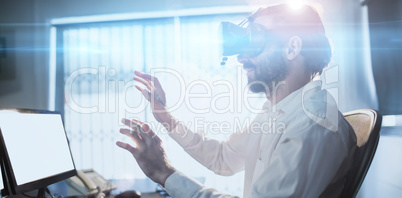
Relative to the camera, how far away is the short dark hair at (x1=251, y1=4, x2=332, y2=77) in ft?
4.09

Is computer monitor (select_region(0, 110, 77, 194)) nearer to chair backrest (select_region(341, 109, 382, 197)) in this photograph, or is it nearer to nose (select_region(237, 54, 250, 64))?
nose (select_region(237, 54, 250, 64))

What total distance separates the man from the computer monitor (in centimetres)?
34

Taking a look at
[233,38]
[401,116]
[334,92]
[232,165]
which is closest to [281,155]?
Result: [233,38]

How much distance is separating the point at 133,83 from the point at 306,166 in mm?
2357

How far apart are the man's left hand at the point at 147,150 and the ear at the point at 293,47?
63 cm

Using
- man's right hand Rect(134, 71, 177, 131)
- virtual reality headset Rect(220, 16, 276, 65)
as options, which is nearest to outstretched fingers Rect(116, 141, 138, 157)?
man's right hand Rect(134, 71, 177, 131)

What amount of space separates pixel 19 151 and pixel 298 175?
0.80 metres

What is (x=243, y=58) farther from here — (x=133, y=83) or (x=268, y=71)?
(x=133, y=83)

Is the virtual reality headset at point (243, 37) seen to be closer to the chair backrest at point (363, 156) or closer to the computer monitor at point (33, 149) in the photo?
the chair backrest at point (363, 156)

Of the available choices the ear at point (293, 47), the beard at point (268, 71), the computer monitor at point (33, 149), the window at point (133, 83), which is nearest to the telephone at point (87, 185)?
the computer monitor at point (33, 149)

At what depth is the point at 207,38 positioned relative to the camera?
2994 mm

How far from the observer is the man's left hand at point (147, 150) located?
869mm

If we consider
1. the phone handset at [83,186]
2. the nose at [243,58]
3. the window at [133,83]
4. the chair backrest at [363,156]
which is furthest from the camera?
the window at [133,83]

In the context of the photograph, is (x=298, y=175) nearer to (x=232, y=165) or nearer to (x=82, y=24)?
(x=232, y=165)
